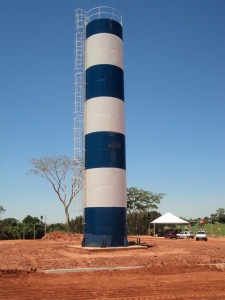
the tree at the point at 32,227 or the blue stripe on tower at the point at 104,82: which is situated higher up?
the blue stripe on tower at the point at 104,82

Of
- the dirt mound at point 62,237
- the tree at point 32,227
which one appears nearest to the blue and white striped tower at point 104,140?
the dirt mound at point 62,237

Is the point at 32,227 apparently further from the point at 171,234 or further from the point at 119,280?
the point at 119,280

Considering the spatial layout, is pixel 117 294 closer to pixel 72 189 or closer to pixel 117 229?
pixel 117 229

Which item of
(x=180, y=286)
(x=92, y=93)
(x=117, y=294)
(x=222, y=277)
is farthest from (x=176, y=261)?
(x=92, y=93)

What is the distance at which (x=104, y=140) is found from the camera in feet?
86.9

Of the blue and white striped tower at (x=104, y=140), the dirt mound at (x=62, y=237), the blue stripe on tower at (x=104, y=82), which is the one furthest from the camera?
the dirt mound at (x=62, y=237)

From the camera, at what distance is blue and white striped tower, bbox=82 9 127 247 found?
25.8m

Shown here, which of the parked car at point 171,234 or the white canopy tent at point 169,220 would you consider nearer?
the parked car at point 171,234

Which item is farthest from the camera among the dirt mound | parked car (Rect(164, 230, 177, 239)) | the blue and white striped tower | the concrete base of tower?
parked car (Rect(164, 230, 177, 239))

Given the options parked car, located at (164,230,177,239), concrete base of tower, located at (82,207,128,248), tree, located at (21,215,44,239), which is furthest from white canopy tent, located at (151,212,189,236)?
concrete base of tower, located at (82,207,128,248)

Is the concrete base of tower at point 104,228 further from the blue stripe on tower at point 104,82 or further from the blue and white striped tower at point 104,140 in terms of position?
the blue stripe on tower at point 104,82

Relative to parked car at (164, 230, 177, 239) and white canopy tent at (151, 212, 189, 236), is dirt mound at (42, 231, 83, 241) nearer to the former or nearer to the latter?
white canopy tent at (151, 212, 189, 236)

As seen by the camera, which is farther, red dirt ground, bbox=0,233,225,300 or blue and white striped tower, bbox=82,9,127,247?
blue and white striped tower, bbox=82,9,127,247

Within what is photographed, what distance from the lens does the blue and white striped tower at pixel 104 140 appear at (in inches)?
1015
